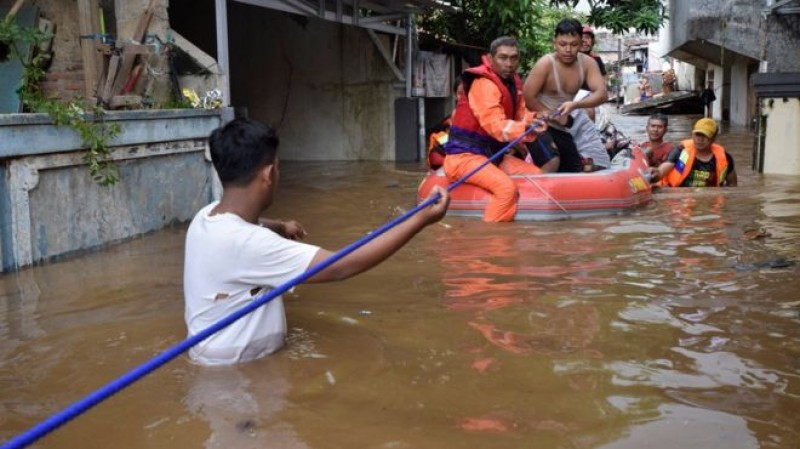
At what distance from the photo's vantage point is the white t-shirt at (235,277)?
294 centimetres

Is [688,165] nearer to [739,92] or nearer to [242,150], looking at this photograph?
[242,150]

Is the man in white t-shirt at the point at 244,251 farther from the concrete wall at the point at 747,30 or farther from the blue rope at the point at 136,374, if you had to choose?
the concrete wall at the point at 747,30

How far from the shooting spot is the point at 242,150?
3.00 metres

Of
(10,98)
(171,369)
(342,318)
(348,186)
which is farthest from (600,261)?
(348,186)

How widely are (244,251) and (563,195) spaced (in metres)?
4.60

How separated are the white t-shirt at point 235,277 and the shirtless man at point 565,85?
4.53m

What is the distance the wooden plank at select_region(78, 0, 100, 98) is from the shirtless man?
3.72 m

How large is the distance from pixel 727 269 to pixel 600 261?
2.52 feet

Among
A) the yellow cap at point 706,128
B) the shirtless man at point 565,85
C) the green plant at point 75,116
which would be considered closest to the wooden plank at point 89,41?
the green plant at point 75,116

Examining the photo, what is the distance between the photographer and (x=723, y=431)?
2570 millimetres

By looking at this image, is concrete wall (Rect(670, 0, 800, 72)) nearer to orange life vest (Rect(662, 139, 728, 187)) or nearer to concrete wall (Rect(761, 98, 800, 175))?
concrete wall (Rect(761, 98, 800, 175))

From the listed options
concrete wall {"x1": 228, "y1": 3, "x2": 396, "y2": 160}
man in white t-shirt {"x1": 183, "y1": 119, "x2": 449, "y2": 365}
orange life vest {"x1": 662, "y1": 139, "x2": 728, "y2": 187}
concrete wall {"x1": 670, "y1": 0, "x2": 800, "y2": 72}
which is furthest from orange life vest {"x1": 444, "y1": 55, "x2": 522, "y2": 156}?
concrete wall {"x1": 670, "y1": 0, "x2": 800, "y2": 72}

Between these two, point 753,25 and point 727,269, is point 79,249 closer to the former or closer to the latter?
point 727,269

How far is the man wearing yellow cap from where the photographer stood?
830 cm
